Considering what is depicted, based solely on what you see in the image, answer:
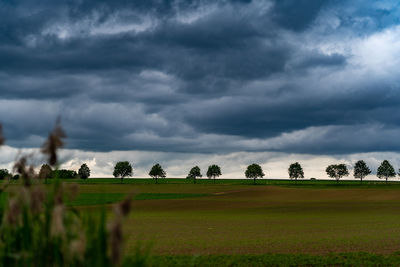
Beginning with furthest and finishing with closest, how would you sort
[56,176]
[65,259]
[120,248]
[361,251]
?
[361,251]
[56,176]
[65,259]
[120,248]

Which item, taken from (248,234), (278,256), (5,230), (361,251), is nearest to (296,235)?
(248,234)

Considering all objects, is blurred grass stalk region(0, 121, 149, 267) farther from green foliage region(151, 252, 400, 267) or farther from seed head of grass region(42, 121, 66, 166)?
green foliage region(151, 252, 400, 267)

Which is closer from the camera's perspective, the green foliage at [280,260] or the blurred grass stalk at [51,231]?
the blurred grass stalk at [51,231]

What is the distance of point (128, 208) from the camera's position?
2.63m

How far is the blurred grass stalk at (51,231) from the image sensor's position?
3312 millimetres

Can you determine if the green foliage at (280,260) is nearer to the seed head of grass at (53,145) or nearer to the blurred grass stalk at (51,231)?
the blurred grass stalk at (51,231)

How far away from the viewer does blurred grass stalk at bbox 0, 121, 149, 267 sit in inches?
130

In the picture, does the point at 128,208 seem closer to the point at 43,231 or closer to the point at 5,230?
the point at 43,231

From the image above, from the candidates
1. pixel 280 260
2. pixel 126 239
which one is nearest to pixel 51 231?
pixel 126 239

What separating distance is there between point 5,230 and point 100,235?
64.9 inches

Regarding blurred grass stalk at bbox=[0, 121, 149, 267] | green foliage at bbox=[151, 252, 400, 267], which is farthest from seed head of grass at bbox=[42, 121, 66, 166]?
green foliage at bbox=[151, 252, 400, 267]

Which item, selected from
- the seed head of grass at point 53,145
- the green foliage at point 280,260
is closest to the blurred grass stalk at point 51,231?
the seed head of grass at point 53,145

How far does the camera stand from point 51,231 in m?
3.06

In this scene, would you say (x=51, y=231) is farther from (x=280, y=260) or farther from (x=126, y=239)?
(x=280, y=260)
